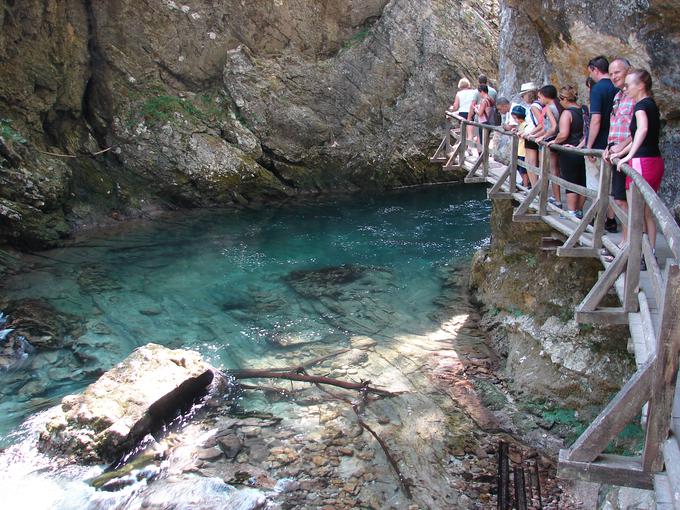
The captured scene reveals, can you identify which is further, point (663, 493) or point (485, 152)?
point (485, 152)

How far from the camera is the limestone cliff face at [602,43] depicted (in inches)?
287

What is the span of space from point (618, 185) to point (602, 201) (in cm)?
22

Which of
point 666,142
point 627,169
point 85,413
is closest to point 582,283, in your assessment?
point 666,142

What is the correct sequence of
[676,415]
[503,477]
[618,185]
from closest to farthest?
[676,415] → [618,185] → [503,477]

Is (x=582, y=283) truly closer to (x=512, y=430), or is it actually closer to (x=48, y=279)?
(x=512, y=430)

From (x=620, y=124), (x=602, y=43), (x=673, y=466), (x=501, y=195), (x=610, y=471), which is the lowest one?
(x=610, y=471)

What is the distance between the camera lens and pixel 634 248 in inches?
179

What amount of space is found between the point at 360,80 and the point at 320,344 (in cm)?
1278

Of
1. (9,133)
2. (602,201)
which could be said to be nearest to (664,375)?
(602,201)

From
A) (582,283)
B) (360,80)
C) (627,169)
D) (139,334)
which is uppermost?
(360,80)

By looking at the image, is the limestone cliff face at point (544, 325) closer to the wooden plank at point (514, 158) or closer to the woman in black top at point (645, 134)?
the wooden plank at point (514, 158)

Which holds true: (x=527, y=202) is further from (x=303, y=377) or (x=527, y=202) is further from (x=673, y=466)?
(x=673, y=466)

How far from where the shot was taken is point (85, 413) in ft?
24.5

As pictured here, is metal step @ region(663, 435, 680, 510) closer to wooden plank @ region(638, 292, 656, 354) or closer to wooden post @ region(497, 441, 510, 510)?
wooden plank @ region(638, 292, 656, 354)
